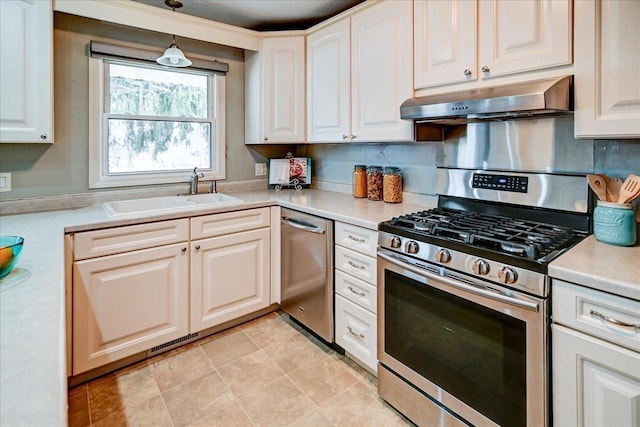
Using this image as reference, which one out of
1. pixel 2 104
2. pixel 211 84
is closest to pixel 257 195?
pixel 211 84

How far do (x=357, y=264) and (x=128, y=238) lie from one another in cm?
128

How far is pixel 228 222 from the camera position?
2387 mm

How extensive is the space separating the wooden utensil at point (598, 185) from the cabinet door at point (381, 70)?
86 centimetres

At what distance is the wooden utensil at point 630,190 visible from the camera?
4.37ft

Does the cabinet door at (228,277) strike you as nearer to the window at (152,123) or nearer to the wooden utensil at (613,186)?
the window at (152,123)

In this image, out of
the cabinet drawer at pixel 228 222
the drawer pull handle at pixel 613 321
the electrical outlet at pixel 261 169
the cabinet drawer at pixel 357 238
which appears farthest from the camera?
the electrical outlet at pixel 261 169

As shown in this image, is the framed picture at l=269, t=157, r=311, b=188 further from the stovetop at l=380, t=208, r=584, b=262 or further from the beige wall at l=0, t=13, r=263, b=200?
the stovetop at l=380, t=208, r=584, b=262

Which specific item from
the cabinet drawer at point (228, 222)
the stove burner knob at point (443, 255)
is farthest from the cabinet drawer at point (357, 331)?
the cabinet drawer at point (228, 222)

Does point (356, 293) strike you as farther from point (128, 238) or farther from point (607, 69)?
point (607, 69)

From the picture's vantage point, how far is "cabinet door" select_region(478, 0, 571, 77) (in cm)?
140

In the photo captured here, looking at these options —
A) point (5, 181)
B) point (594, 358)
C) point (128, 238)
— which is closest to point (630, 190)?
point (594, 358)

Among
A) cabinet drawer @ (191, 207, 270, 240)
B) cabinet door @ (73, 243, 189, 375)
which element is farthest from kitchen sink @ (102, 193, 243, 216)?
cabinet door @ (73, 243, 189, 375)

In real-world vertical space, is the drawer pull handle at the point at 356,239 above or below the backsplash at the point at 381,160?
below

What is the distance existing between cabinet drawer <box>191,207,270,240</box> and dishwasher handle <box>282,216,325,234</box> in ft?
0.55
